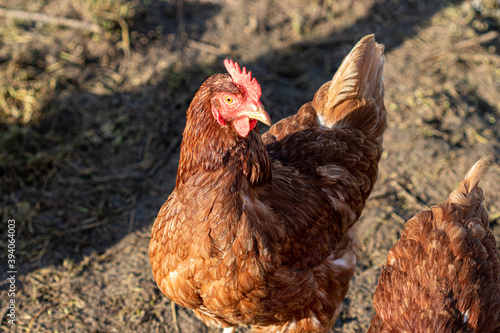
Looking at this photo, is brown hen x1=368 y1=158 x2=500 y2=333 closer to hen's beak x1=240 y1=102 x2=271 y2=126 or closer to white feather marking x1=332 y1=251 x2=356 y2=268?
white feather marking x1=332 y1=251 x2=356 y2=268

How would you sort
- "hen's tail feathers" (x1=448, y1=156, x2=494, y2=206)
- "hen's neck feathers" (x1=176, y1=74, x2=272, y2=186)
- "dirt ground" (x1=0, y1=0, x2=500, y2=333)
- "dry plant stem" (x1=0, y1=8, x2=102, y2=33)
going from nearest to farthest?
"hen's neck feathers" (x1=176, y1=74, x2=272, y2=186), "hen's tail feathers" (x1=448, y1=156, x2=494, y2=206), "dirt ground" (x1=0, y1=0, x2=500, y2=333), "dry plant stem" (x1=0, y1=8, x2=102, y2=33)

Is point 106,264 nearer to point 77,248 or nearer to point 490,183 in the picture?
point 77,248

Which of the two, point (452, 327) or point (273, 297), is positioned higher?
point (273, 297)

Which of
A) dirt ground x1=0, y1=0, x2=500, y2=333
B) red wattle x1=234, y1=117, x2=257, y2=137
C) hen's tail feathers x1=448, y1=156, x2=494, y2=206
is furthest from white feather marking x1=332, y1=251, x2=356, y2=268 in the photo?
red wattle x1=234, y1=117, x2=257, y2=137

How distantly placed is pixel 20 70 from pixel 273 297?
435 cm

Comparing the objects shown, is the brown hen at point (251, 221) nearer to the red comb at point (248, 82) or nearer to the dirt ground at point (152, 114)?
the red comb at point (248, 82)

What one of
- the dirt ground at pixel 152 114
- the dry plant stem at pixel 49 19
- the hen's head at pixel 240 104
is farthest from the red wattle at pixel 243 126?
the dry plant stem at pixel 49 19

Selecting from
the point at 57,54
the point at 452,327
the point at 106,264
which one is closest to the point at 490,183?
the point at 452,327

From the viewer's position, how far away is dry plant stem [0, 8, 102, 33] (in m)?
5.39

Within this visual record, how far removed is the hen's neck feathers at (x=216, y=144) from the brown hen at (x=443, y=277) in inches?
41.8

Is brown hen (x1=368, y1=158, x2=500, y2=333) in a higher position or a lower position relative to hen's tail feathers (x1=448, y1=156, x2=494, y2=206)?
lower

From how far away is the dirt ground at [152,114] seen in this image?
11.6 feet

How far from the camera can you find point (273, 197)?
2516 millimetres

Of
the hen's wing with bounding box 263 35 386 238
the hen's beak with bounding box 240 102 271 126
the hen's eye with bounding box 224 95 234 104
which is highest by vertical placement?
the hen's eye with bounding box 224 95 234 104
